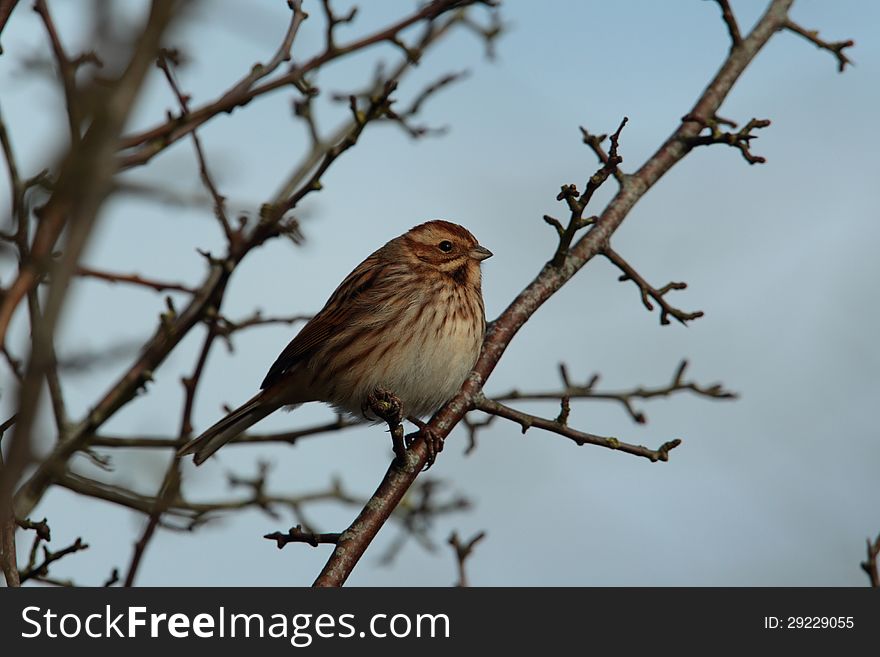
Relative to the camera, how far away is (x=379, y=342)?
7.41m

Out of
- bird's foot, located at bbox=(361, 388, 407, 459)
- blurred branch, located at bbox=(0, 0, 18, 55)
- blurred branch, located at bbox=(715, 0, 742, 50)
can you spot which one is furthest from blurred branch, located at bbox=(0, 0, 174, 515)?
blurred branch, located at bbox=(715, 0, 742, 50)

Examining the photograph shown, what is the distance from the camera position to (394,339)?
738cm

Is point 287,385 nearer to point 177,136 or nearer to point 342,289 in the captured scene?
point 342,289

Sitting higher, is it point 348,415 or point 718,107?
point 718,107

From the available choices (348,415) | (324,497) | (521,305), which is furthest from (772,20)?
(324,497)

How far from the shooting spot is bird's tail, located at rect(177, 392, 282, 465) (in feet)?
22.9

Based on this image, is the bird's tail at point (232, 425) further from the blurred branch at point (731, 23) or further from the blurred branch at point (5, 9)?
the blurred branch at point (731, 23)

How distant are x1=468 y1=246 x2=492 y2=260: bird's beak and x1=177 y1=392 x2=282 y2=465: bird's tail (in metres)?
1.77

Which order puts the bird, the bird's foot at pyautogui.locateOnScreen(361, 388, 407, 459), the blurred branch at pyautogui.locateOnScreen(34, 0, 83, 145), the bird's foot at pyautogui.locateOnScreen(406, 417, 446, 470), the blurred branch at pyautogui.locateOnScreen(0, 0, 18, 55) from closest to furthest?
1. the blurred branch at pyautogui.locateOnScreen(34, 0, 83, 145)
2. the blurred branch at pyautogui.locateOnScreen(0, 0, 18, 55)
3. the bird's foot at pyautogui.locateOnScreen(361, 388, 407, 459)
4. the bird's foot at pyautogui.locateOnScreen(406, 417, 446, 470)
5. the bird

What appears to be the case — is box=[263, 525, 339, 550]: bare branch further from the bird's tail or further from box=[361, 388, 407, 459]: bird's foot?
the bird's tail

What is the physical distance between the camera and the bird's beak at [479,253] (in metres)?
7.87

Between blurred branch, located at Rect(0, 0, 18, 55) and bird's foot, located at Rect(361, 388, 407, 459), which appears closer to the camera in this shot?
blurred branch, located at Rect(0, 0, 18, 55)
